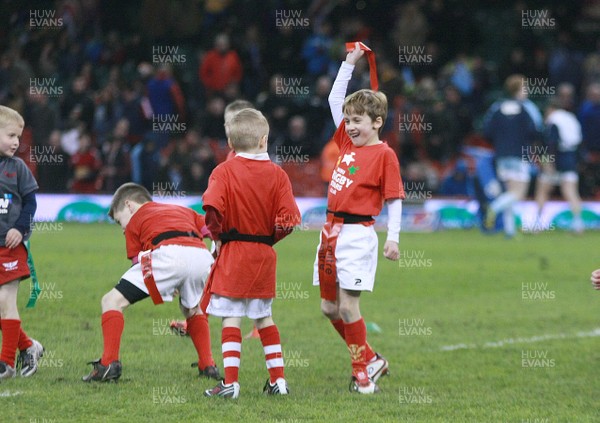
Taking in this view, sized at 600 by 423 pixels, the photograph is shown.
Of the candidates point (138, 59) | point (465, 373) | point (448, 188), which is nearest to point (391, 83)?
point (448, 188)

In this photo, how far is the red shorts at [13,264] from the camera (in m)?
Result: 7.22

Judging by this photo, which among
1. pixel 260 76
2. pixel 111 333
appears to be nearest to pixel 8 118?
pixel 111 333

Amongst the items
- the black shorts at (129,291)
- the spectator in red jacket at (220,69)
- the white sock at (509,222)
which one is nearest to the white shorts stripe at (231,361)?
the black shorts at (129,291)

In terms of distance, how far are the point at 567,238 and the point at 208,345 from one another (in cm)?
1280

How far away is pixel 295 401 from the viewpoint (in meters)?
6.61

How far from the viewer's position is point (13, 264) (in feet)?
23.9

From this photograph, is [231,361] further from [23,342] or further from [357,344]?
[23,342]

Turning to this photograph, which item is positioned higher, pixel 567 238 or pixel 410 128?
pixel 410 128

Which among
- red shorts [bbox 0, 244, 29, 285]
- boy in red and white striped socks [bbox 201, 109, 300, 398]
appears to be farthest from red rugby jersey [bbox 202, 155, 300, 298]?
red shorts [bbox 0, 244, 29, 285]

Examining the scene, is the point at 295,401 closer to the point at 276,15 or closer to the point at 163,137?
the point at 163,137

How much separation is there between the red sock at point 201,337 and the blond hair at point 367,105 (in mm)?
1732

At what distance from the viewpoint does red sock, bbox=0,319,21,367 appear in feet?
23.7

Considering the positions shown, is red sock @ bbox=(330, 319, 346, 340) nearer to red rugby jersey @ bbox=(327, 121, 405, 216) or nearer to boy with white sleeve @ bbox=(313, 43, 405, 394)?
boy with white sleeve @ bbox=(313, 43, 405, 394)

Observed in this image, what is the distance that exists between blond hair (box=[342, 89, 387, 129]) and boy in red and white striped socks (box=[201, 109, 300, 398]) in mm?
638
